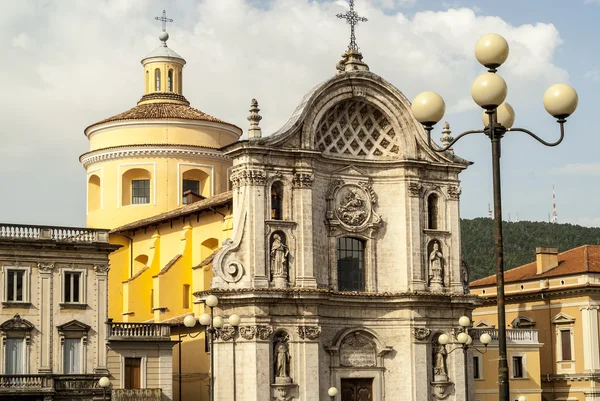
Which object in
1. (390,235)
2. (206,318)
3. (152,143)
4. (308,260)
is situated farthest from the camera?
(152,143)

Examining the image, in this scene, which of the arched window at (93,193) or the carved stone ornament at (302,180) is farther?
the arched window at (93,193)

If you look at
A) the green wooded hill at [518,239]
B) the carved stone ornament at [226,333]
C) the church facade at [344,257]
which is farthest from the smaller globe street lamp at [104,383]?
the green wooded hill at [518,239]

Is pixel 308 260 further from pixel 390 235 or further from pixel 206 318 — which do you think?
pixel 206 318

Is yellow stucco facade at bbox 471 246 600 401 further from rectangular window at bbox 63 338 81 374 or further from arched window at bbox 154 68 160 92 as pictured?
arched window at bbox 154 68 160 92

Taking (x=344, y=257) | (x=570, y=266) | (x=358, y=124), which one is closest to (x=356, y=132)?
(x=358, y=124)

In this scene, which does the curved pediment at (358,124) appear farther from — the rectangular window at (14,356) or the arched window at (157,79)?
the arched window at (157,79)

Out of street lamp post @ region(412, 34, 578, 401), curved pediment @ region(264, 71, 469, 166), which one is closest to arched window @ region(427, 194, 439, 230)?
curved pediment @ region(264, 71, 469, 166)

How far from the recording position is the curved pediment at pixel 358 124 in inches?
2021

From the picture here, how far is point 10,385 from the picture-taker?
156 feet

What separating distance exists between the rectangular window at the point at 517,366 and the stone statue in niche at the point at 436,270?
32.0 feet

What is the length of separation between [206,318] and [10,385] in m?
13.1

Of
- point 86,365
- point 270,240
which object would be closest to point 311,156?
point 270,240

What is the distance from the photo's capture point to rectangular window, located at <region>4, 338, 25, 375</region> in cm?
4822

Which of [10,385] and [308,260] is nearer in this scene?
[10,385]
